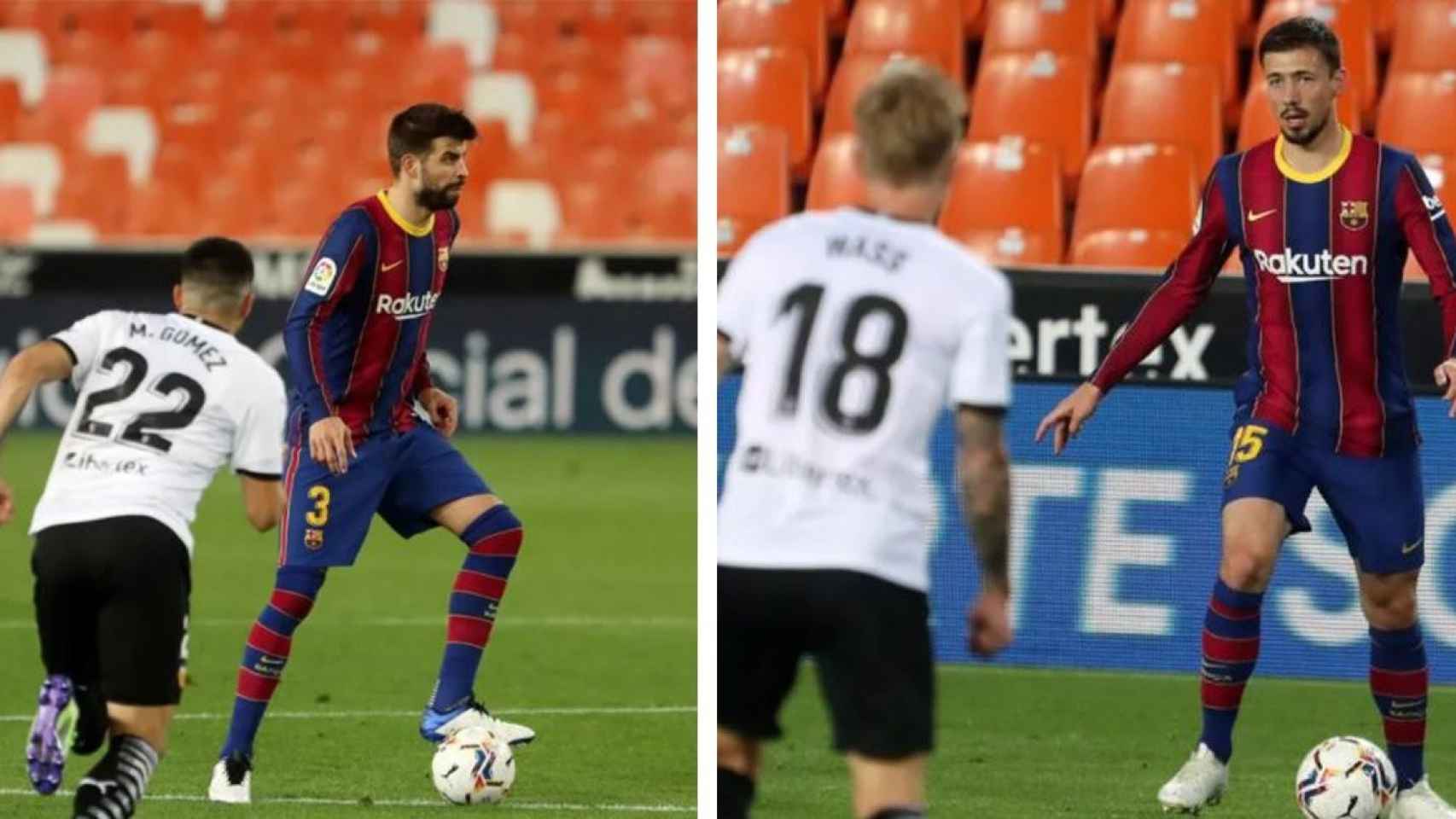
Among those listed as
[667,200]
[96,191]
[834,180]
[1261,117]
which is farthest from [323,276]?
[96,191]

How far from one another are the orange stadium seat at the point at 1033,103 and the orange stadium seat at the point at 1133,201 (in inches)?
15.1

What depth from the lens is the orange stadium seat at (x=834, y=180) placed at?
26.1 feet

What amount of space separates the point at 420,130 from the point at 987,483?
2576 millimetres

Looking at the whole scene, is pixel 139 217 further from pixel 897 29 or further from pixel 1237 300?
pixel 1237 300

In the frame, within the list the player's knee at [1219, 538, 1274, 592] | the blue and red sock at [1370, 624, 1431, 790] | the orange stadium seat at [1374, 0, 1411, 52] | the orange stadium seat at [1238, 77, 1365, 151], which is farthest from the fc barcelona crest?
the orange stadium seat at [1374, 0, 1411, 52]

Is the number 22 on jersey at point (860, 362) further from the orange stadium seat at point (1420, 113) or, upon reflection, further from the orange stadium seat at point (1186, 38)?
the orange stadium seat at point (1186, 38)

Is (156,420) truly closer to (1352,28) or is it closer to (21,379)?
(21,379)

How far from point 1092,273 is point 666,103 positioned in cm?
1059

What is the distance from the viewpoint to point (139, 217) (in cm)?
1599

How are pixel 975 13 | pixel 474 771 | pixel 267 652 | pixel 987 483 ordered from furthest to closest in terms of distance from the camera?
pixel 975 13 < pixel 267 652 < pixel 474 771 < pixel 987 483

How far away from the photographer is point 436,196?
18.2ft

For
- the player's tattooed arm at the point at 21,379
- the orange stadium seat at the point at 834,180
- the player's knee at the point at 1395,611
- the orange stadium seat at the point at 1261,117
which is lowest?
the player's knee at the point at 1395,611

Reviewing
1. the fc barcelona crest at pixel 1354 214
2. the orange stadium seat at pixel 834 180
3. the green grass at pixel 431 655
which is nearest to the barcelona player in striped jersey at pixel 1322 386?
the fc barcelona crest at pixel 1354 214

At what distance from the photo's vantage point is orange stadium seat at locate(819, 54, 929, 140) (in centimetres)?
843
